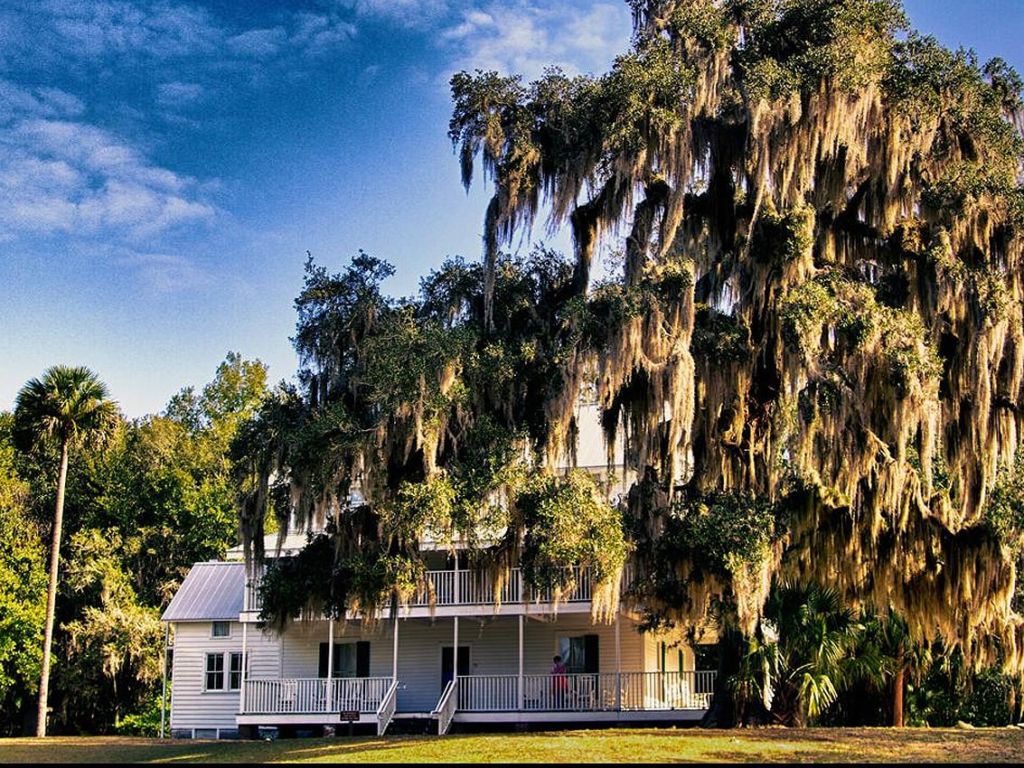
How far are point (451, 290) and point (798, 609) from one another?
33.5ft

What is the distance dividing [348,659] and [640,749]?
55.7 feet

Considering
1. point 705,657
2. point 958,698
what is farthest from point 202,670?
point 958,698

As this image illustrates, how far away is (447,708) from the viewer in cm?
2862

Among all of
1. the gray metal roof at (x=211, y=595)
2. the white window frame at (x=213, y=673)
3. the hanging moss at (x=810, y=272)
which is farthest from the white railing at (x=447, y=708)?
the hanging moss at (x=810, y=272)

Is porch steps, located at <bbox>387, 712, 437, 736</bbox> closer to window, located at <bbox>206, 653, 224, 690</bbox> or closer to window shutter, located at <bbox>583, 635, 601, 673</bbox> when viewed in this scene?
window shutter, located at <bbox>583, 635, 601, 673</bbox>

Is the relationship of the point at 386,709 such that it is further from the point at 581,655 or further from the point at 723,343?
the point at 723,343

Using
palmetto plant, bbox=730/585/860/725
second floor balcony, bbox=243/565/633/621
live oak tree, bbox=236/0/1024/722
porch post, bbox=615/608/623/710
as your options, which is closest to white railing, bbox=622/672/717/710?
porch post, bbox=615/608/623/710

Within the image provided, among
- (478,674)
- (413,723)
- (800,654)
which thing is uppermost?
(800,654)

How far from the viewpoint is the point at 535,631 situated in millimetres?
31469

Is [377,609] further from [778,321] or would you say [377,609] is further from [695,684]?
[695,684]

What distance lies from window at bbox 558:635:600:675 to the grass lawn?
9.13 m

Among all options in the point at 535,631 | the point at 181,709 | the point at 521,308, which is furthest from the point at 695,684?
the point at 181,709

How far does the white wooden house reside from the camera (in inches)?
1125

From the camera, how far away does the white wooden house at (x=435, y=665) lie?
93.7 feet
